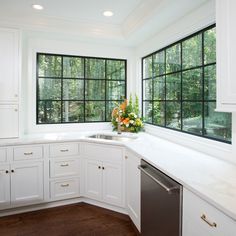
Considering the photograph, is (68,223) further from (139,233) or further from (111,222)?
(139,233)

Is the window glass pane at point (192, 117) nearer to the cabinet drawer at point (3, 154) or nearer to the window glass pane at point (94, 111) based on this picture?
the window glass pane at point (94, 111)

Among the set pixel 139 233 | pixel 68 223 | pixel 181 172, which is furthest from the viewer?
pixel 68 223

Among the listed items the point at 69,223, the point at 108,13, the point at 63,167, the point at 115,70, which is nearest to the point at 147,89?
the point at 115,70

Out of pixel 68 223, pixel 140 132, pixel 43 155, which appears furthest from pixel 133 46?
pixel 68 223

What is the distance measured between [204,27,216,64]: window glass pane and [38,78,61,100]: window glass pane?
224 centimetres

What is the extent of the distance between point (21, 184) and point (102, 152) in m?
1.09

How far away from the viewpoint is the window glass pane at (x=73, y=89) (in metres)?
3.37

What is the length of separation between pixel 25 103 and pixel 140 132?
6.15 ft

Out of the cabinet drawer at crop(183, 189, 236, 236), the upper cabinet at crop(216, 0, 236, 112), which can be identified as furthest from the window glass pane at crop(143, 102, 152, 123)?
the cabinet drawer at crop(183, 189, 236, 236)

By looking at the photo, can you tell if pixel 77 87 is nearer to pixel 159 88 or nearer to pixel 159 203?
pixel 159 88

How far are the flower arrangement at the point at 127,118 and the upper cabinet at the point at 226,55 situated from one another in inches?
73.9

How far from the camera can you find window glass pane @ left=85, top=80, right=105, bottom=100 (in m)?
3.49

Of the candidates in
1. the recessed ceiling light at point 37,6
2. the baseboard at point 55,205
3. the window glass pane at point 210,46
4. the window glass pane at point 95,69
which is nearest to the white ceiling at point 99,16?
the recessed ceiling light at point 37,6

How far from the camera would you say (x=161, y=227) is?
5.18 ft
